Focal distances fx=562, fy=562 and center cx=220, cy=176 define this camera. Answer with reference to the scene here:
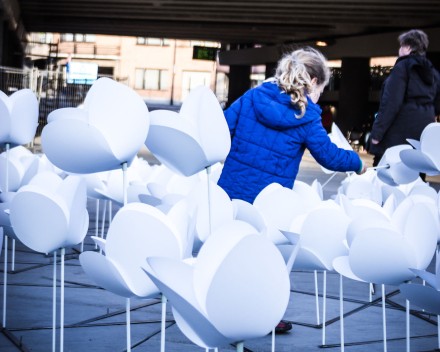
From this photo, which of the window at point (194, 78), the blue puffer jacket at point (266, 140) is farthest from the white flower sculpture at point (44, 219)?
the window at point (194, 78)

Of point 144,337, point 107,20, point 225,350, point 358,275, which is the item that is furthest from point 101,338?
point 107,20

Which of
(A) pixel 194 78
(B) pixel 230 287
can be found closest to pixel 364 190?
(B) pixel 230 287

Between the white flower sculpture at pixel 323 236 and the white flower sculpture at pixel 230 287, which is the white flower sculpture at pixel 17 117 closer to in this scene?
the white flower sculpture at pixel 323 236

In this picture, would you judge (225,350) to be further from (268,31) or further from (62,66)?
(62,66)

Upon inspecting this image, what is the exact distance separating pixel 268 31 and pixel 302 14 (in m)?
3.30

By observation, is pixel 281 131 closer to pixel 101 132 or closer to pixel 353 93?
pixel 101 132

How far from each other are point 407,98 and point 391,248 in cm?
307

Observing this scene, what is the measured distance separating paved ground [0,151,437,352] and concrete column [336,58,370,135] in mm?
18098

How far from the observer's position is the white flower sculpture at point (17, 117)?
4.84ft

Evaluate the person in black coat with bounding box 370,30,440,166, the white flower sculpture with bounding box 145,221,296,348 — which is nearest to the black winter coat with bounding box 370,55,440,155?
the person in black coat with bounding box 370,30,440,166

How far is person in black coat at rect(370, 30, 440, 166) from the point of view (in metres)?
3.74

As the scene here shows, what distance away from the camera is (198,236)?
45.3 inches

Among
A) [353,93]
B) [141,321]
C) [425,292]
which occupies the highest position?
[353,93]

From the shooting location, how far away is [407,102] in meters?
3.83
